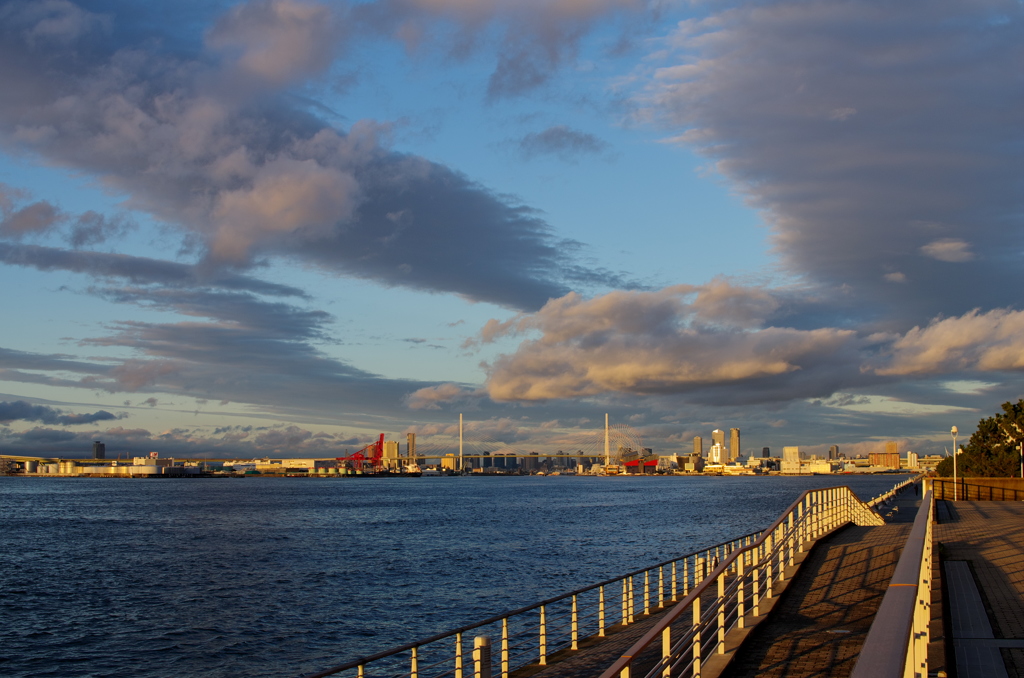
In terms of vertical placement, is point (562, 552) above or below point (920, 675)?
below

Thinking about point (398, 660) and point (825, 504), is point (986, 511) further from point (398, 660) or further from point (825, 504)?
point (398, 660)

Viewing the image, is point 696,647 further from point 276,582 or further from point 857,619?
point 276,582

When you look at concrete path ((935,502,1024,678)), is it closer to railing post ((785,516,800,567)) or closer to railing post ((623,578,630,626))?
railing post ((785,516,800,567))

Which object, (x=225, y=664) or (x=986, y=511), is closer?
(x=225, y=664)

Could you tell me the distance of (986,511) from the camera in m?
38.9

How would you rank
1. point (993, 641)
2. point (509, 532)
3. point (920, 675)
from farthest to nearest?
point (509, 532)
point (993, 641)
point (920, 675)

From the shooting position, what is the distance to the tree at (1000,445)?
234 ft

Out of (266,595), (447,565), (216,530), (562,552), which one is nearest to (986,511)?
(562,552)

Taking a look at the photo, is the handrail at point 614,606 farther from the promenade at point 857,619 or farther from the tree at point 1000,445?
the tree at point 1000,445

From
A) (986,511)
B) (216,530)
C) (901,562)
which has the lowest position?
(216,530)

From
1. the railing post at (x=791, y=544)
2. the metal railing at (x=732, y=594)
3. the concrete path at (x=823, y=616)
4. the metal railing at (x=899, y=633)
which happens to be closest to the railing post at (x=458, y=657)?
the metal railing at (x=732, y=594)

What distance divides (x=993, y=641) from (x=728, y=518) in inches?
2784

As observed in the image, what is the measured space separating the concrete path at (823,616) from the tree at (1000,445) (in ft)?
196

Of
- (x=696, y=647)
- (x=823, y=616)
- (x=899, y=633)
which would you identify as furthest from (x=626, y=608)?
(x=899, y=633)
